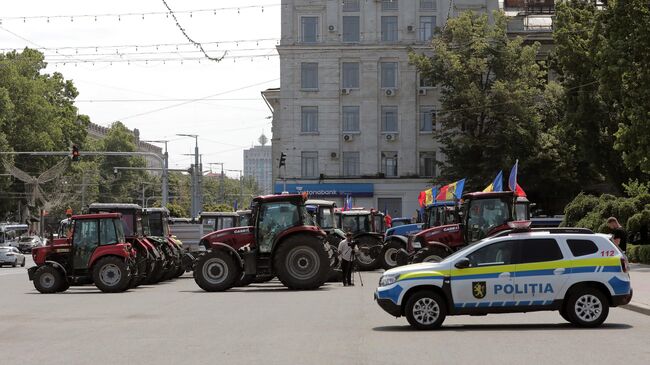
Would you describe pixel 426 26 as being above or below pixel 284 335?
above

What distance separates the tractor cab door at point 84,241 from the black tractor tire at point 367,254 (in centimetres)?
1424

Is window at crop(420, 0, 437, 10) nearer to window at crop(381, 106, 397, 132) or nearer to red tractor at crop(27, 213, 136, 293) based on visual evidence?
window at crop(381, 106, 397, 132)

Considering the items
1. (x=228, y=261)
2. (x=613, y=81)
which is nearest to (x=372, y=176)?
(x=613, y=81)

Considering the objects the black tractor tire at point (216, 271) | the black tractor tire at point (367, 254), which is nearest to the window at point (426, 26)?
the black tractor tire at point (367, 254)

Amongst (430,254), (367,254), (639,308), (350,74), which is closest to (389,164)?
(350,74)

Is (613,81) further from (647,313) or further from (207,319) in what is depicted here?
(207,319)

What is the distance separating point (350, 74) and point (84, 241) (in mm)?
48577

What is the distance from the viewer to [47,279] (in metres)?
29.2

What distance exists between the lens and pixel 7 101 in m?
79.1

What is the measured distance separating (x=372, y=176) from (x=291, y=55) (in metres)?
10.5

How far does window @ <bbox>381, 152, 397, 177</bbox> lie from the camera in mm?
76875

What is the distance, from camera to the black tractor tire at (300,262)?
29047mm

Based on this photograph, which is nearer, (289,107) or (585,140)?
(585,140)

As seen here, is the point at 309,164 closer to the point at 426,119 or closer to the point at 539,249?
the point at 426,119
